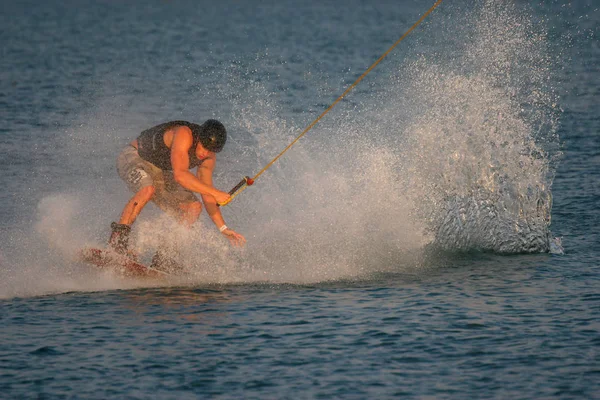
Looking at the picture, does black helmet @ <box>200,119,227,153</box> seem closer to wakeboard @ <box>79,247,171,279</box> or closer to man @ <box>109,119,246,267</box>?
man @ <box>109,119,246,267</box>

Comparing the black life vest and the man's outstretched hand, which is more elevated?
the black life vest

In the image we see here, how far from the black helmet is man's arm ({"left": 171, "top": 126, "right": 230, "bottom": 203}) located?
18 centimetres

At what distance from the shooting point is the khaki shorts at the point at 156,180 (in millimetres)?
12273

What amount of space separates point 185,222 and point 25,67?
1221 inches

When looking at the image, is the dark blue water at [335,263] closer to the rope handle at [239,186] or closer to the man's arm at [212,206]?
the man's arm at [212,206]

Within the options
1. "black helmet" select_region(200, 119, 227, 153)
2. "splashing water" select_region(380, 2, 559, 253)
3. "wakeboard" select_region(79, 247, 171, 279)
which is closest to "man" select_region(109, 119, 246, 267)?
"black helmet" select_region(200, 119, 227, 153)

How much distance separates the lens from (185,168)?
11695 millimetres

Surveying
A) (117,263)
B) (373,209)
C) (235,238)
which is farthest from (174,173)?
(373,209)

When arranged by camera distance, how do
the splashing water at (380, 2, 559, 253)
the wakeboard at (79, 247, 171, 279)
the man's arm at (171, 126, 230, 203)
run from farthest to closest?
1. the splashing water at (380, 2, 559, 253)
2. the wakeboard at (79, 247, 171, 279)
3. the man's arm at (171, 126, 230, 203)

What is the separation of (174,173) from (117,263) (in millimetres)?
1364

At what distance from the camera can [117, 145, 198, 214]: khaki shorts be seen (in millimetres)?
12273

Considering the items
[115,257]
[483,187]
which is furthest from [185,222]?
[483,187]

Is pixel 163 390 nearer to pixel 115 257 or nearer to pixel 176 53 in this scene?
pixel 115 257

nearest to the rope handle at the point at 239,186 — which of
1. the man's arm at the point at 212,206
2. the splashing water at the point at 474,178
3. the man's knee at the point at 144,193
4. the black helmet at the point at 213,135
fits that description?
the man's arm at the point at 212,206
